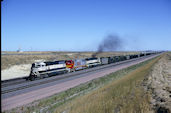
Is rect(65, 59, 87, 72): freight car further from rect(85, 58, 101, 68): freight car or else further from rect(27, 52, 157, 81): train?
rect(85, 58, 101, 68): freight car

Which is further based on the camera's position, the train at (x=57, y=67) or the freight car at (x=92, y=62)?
the freight car at (x=92, y=62)

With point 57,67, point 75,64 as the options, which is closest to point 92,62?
point 75,64

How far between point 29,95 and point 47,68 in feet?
51.3

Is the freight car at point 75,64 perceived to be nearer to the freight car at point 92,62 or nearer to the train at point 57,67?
the train at point 57,67

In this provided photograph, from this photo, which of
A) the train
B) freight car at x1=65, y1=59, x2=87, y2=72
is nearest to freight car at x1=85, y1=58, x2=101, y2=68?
the train

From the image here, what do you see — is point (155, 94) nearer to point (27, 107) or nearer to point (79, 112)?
point (79, 112)

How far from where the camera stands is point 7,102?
68.7ft

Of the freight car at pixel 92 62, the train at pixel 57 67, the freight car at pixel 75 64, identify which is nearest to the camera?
the train at pixel 57 67

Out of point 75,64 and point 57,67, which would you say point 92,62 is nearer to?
point 75,64

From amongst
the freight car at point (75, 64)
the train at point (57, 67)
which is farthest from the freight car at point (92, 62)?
the freight car at point (75, 64)

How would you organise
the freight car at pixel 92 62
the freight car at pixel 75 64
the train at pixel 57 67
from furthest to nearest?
the freight car at pixel 92 62
the freight car at pixel 75 64
the train at pixel 57 67

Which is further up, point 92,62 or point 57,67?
point 92,62

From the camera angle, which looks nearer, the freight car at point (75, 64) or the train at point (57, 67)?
the train at point (57, 67)

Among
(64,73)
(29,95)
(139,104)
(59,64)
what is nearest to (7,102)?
(29,95)
